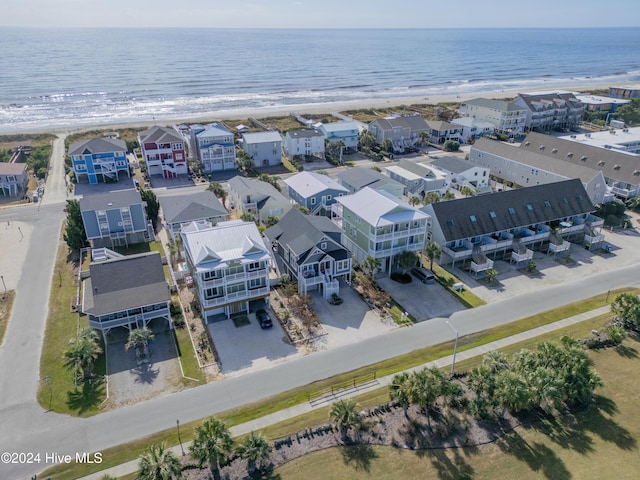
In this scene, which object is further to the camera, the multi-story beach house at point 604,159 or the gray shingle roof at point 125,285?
the multi-story beach house at point 604,159

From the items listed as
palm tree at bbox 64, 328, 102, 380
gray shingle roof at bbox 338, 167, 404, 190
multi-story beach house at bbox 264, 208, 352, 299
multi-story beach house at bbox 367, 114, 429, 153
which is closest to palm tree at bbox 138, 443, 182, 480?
palm tree at bbox 64, 328, 102, 380

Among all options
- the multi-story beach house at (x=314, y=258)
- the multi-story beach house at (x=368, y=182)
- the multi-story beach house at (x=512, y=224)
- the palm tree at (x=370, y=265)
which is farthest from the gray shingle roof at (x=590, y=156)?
the multi-story beach house at (x=314, y=258)

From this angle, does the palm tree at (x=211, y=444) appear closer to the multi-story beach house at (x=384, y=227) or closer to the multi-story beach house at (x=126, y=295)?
the multi-story beach house at (x=126, y=295)

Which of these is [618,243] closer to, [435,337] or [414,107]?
[435,337]

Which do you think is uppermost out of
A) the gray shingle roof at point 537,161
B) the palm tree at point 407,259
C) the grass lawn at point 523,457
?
the gray shingle roof at point 537,161

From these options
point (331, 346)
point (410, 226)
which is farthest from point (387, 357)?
point (410, 226)

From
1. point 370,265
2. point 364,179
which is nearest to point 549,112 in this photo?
point 364,179

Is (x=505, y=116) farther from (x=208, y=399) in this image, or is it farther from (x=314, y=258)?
(x=208, y=399)
